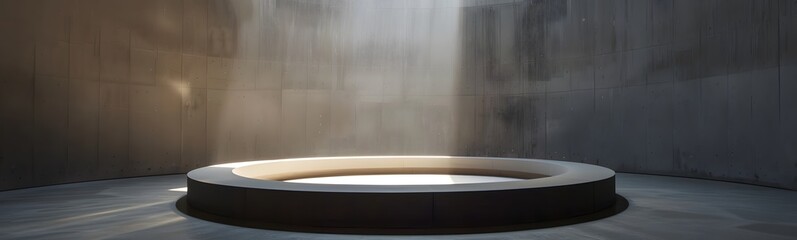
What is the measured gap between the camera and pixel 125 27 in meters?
10.8

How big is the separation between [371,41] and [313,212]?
9645mm

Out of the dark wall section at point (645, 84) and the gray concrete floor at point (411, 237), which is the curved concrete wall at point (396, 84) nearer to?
the dark wall section at point (645, 84)

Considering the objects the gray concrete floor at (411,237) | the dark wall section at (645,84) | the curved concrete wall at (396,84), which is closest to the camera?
the gray concrete floor at (411,237)

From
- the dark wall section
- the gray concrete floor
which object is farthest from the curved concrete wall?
the gray concrete floor

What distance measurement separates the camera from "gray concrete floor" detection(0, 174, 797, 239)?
5.04 meters

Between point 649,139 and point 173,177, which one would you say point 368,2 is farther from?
point 649,139

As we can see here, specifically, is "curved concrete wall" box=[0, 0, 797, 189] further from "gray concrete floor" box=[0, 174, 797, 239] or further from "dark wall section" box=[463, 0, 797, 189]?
"gray concrete floor" box=[0, 174, 797, 239]

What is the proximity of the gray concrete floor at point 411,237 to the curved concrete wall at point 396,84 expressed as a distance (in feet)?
4.66

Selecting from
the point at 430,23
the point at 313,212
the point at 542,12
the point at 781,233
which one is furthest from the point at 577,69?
the point at 313,212

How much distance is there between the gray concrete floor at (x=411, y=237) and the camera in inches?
198

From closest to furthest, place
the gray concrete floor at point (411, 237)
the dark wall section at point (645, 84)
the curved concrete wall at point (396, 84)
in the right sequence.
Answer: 1. the gray concrete floor at point (411, 237)
2. the dark wall section at point (645, 84)
3. the curved concrete wall at point (396, 84)

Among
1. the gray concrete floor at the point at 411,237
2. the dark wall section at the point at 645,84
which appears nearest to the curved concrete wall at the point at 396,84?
the dark wall section at the point at 645,84

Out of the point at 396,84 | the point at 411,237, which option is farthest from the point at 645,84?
the point at 411,237

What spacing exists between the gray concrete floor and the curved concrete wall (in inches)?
55.9
